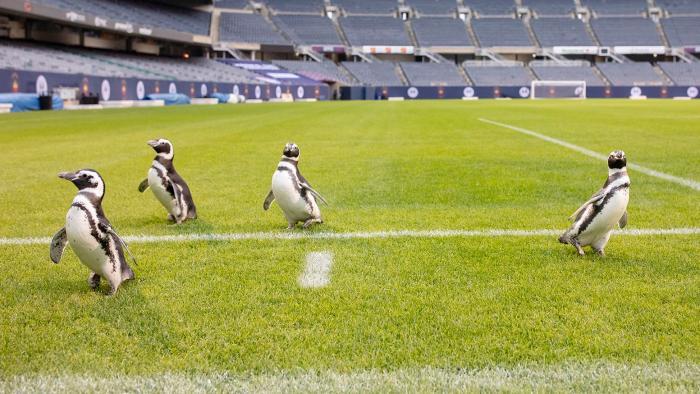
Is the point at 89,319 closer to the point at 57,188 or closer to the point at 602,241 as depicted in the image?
the point at 602,241

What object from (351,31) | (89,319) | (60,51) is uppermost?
(351,31)

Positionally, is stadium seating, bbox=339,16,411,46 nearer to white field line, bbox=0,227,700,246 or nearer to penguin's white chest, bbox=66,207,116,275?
white field line, bbox=0,227,700,246

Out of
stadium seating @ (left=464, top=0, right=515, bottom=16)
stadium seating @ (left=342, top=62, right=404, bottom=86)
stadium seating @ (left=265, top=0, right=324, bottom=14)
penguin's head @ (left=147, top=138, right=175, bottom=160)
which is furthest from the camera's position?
stadium seating @ (left=464, top=0, right=515, bottom=16)

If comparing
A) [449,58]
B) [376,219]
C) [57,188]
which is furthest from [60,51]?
[449,58]

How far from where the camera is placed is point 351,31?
70500 millimetres

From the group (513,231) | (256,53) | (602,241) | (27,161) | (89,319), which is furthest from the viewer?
(256,53)

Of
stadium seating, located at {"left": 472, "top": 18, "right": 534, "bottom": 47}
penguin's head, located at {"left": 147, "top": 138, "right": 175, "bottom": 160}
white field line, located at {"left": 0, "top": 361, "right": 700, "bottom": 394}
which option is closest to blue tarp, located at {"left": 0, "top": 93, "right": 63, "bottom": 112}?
penguin's head, located at {"left": 147, "top": 138, "right": 175, "bottom": 160}

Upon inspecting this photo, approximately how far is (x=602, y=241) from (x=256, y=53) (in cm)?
6691

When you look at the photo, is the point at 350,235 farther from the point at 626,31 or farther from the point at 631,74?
the point at 626,31

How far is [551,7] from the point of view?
75.1 metres

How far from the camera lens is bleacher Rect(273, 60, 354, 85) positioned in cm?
6211

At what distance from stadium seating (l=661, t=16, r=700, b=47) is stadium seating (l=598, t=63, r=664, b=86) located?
5.54 meters

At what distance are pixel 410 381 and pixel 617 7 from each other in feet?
270

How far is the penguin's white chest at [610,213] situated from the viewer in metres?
3.32
